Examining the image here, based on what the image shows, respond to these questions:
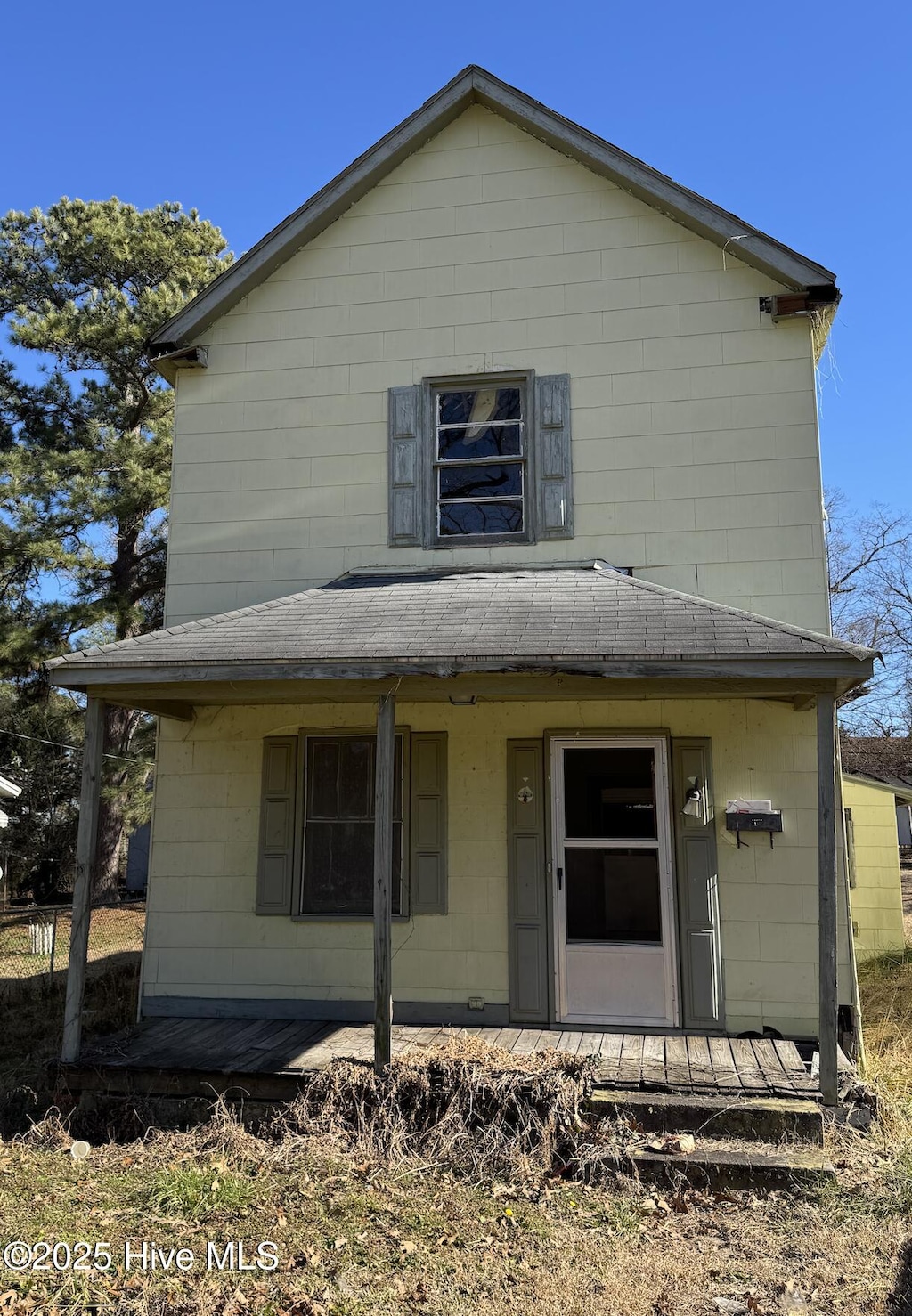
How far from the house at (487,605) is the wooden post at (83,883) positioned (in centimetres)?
4

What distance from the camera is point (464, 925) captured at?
761 centimetres

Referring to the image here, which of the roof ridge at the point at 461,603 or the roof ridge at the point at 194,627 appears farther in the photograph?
the roof ridge at the point at 194,627

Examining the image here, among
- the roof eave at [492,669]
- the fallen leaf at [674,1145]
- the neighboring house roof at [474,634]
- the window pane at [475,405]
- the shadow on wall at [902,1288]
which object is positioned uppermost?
the window pane at [475,405]

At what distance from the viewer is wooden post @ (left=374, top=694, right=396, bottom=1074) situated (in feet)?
19.9

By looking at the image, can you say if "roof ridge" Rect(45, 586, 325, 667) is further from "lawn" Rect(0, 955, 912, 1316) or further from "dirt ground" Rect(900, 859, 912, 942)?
"dirt ground" Rect(900, 859, 912, 942)

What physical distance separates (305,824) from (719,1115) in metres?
3.93

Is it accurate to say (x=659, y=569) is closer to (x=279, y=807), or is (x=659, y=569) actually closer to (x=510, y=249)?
(x=510, y=249)

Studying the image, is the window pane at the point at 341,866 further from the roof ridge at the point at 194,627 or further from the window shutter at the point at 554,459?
the window shutter at the point at 554,459

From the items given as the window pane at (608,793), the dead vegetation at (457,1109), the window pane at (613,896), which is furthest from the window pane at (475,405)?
the dead vegetation at (457,1109)

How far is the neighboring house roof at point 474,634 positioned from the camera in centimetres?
604

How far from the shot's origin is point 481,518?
846 centimetres

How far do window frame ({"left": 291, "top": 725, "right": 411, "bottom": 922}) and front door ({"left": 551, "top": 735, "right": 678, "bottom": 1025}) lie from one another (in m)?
1.19

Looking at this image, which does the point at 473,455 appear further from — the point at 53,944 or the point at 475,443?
the point at 53,944

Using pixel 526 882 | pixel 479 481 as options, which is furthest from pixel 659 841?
pixel 479 481
